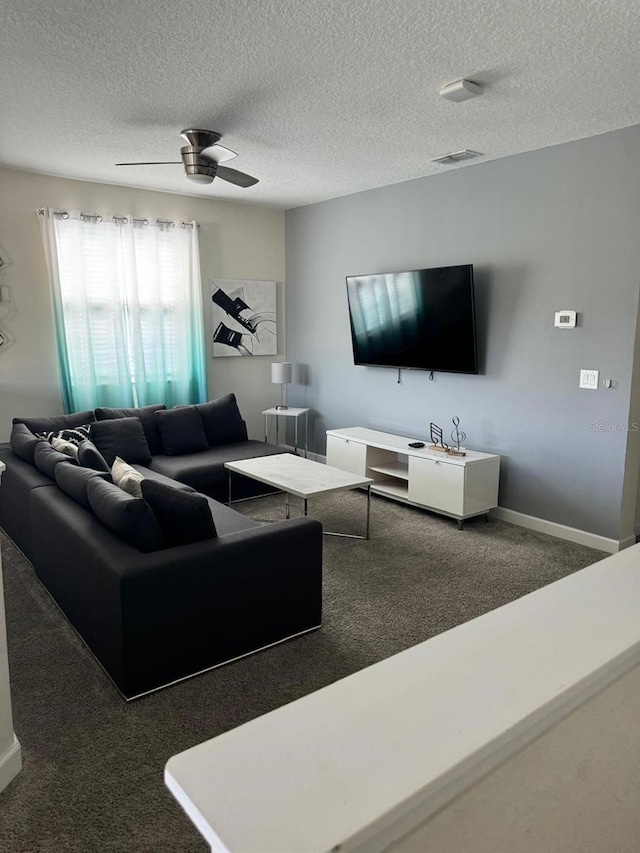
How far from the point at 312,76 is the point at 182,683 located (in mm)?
2875

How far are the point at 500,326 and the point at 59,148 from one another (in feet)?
11.2

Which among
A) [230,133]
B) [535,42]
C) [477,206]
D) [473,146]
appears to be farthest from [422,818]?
[477,206]

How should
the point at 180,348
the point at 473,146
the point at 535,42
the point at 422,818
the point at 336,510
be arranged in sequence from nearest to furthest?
the point at 422,818, the point at 535,42, the point at 473,146, the point at 336,510, the point at 180,348

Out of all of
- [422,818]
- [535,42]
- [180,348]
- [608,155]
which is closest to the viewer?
[422,818]

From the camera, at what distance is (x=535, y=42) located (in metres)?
2.57

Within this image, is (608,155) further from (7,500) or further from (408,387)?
(7,500)

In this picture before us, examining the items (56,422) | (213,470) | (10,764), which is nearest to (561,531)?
(213,470)

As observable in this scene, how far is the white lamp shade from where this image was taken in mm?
6238

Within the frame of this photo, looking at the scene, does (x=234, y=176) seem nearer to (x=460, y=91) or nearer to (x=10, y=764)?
(x=460, y=91)

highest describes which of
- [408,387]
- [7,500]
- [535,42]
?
[535,42]

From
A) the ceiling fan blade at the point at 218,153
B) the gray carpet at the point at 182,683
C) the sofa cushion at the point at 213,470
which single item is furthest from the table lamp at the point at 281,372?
the ceiling fan blade at the point at 218,153

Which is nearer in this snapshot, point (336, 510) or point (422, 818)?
point (422, 818)

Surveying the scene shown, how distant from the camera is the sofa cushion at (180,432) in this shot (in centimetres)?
518

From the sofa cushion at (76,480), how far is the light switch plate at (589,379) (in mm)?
3040
